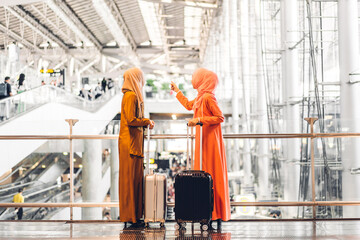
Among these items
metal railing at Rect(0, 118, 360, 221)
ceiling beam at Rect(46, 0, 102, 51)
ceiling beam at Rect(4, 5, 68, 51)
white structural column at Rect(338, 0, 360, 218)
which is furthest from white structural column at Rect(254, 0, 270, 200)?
ceiling beam at Rect(4, 5, 68, 51)

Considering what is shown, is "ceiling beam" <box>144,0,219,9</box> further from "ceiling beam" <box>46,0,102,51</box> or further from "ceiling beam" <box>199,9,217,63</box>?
"ceiling beam" <box>46,0,102,51</box>

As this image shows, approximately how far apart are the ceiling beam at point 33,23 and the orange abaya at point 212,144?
19454mm

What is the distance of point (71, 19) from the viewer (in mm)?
24328

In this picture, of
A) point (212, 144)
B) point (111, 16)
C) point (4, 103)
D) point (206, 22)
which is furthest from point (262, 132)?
point (206, 22)

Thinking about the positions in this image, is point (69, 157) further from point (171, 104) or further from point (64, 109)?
point (171, 104)

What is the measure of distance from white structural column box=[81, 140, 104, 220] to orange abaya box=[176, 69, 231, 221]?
1694mm

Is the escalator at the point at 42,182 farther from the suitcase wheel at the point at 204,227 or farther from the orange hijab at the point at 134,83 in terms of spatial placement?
the suitcase wheel at the point at 204,227

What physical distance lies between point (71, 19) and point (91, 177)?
20195 millimetres

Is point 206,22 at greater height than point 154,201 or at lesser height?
greater

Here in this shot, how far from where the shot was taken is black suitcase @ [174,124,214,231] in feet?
13.8

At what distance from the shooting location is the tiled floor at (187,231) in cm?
413

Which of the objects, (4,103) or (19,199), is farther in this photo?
(4,103)

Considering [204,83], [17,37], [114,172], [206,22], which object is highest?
[206,22]

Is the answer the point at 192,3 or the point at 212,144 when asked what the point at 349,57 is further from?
the point at 192,3
